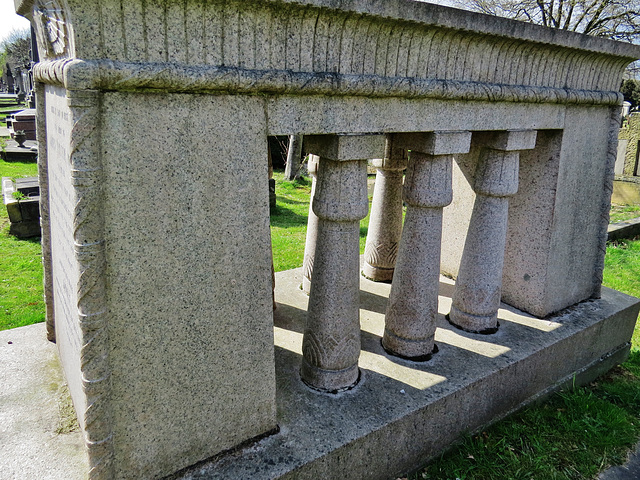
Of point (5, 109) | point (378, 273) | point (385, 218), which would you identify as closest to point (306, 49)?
point (385, 218)

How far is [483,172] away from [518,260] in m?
1.05

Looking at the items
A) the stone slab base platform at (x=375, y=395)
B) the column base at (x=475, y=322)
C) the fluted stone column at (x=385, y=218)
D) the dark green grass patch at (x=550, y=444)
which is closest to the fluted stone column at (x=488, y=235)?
the column base at (x=475, y=322)

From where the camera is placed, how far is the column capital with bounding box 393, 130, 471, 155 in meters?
2.93

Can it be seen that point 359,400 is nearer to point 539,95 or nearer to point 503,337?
point 503,337

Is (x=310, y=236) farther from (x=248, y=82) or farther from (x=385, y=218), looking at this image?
(x=248, y=82)

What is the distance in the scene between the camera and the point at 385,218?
14.8 ft

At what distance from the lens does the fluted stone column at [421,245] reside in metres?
3.03

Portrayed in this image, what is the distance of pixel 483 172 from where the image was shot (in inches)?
139

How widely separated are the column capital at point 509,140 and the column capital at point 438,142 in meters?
0.44

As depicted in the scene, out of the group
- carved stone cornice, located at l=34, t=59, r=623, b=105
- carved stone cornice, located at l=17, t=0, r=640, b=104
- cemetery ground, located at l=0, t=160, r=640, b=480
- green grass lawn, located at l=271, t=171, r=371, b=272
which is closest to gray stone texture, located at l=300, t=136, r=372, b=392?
carved stone cornice, located at l=34, t=59, r=623, b=105

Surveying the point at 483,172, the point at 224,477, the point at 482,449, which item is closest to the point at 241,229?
the point at 224,477

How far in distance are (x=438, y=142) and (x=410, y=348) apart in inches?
57.0

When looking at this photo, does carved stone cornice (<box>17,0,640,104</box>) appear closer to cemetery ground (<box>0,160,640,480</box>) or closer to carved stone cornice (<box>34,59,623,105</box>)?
carved stone cornice (<box>34,59,623,105</box>)

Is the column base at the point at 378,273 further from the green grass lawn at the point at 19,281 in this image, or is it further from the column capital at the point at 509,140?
the green grass lawn at the point at 19,281
